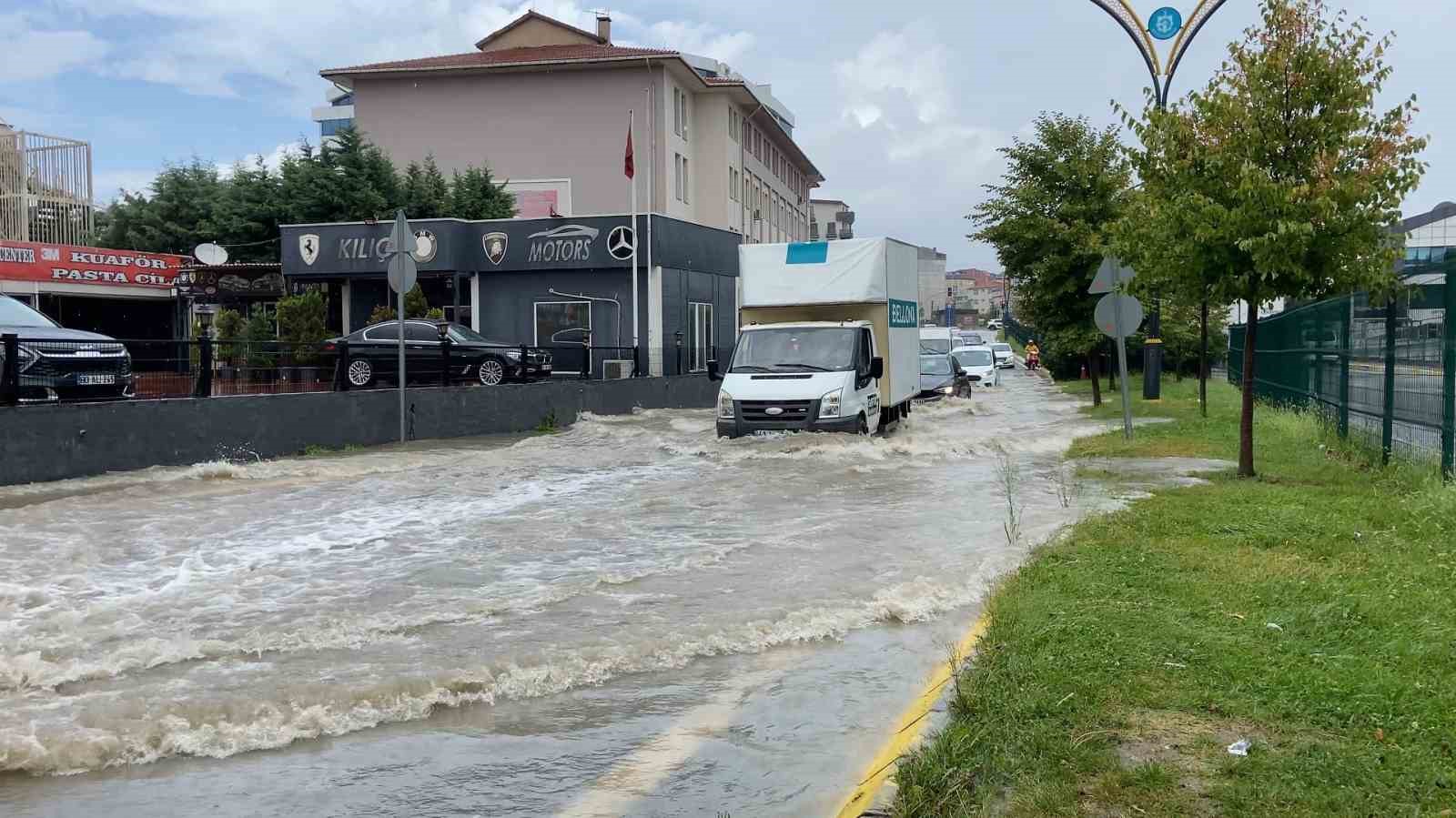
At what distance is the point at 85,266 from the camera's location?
3659 centimetres

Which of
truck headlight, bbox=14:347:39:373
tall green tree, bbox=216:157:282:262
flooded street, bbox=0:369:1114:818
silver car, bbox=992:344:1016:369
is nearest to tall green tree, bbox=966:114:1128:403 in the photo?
flooded street, bbox=0:369:1114:818

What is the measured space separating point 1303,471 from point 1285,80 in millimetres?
3924

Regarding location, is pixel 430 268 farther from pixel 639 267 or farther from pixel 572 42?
pixel 572 42

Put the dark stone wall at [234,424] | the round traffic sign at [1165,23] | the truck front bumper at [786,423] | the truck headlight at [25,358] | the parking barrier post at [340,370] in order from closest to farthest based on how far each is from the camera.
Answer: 1. the dark stone wall at [234,424]
2. the truck headlight at [25,358]
3. the truck front bumper at [786,423]
4. the parking barrier post at [340,370]
5. the round traffic sign at [1165,23]

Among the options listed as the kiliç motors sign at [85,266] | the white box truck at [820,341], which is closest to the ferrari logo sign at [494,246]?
the kiliç motors sign at [85,266]

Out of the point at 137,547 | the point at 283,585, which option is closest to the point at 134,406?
the point at 137,547

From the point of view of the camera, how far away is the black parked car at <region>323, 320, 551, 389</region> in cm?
2347

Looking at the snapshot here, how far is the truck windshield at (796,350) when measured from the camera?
63.9ft

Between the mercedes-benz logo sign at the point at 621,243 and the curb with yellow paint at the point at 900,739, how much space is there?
28.4 meters

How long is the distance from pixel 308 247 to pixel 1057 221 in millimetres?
20665

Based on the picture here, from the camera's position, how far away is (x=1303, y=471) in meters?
13.2

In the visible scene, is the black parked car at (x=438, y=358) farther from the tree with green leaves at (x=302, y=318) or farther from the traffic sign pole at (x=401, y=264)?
the traffic sign pole at (x=401, y=264)

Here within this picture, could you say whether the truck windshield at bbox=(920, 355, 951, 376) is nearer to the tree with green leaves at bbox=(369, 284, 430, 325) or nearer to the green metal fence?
the tree with green leaves at bbox=(369, 284, 430, 325)

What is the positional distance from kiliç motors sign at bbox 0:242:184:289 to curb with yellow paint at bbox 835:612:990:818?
34853mm
